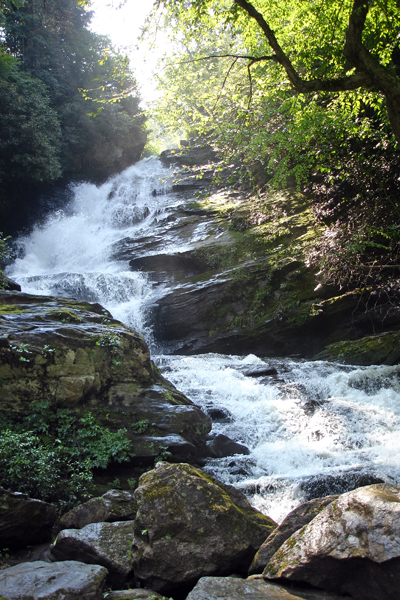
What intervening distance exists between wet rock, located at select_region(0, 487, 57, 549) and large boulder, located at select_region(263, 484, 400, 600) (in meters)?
2.68

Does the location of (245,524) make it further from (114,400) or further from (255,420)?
(255,420)

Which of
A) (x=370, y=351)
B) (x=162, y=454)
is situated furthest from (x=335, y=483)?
(x=370, y=351)

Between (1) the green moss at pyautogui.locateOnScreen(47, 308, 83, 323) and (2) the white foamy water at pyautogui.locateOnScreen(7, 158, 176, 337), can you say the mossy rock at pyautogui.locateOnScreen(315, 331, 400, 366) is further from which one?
(1) the green moss at pyautogui.locateOnScreen(47, 308, 83, 323)

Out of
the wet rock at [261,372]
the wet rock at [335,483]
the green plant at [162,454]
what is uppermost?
the green plant at [162,454]

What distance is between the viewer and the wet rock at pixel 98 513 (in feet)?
13.5

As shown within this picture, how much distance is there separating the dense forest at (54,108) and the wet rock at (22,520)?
21005 millimetres

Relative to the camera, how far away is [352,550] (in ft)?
8.02

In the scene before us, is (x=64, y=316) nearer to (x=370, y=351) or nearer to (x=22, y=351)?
(x=22, y=351)

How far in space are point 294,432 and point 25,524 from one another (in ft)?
15.7

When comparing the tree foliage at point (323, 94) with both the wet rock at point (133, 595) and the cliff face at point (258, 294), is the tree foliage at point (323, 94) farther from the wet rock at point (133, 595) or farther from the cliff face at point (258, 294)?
the wet rock at point (133, 595)

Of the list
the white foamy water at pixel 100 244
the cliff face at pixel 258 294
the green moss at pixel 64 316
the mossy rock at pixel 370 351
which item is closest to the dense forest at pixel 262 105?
the cliff face at pixel 258 294

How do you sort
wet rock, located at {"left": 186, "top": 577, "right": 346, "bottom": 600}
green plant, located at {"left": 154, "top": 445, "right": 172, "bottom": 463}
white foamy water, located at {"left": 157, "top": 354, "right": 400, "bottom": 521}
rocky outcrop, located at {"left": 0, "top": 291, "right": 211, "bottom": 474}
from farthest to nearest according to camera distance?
rocky outcrop, located at {"left": 0, "top": 291, "right": 211, "bottom": 474}, green plant, located at {"left": 154, "top": 445, "right": 172, "bottom": 463}, white foamy water, located at {"left": 157, "top": 354, "right": 400, "bottom": 521}, wet rock, located at {"left": 186, "top": 577, "right": 346, "bottom": 600}

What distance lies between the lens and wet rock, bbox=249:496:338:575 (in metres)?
3.11

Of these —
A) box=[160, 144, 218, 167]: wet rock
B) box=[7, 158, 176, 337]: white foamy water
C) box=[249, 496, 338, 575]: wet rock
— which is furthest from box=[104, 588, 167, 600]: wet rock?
box=[160, 144, 218, 167]: wet rock
